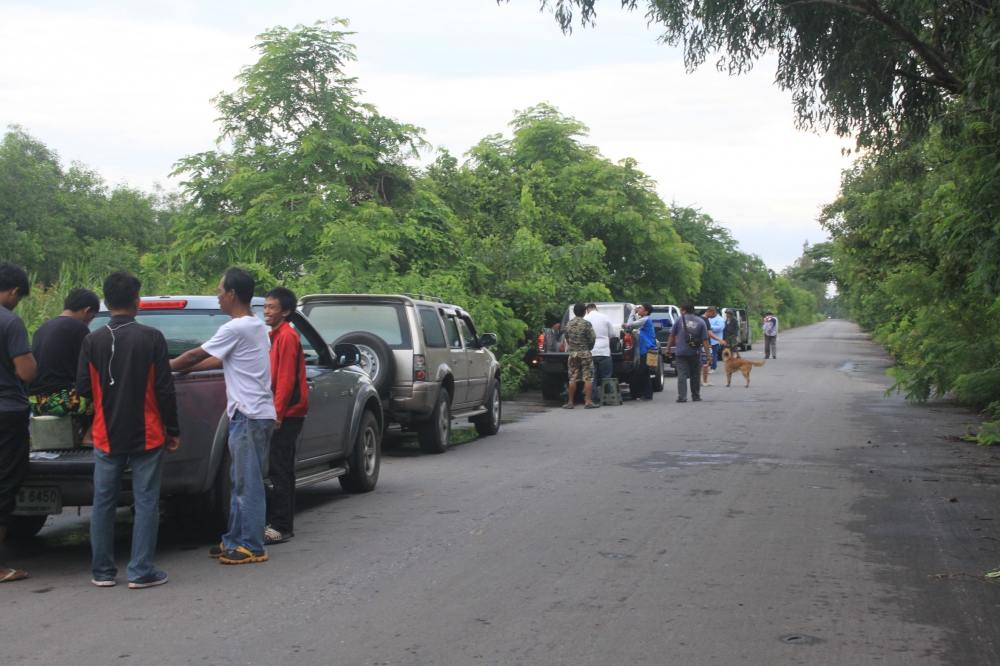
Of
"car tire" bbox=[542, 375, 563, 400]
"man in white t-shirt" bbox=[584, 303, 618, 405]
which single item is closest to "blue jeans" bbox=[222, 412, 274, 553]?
"man in white t-shirt" bbox=[584, 303, 618, 405]

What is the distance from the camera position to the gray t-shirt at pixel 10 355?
271 inches

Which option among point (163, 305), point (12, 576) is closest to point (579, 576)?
point (12, 576)

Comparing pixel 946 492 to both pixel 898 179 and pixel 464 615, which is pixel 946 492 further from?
pixel 898 179

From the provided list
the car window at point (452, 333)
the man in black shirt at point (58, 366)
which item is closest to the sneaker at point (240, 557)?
the man in black shirt at point (58, 366)

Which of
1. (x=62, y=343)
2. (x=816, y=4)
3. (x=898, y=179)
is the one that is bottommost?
(x=62, y=343)

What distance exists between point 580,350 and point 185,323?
13.0m

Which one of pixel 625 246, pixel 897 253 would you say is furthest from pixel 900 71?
Result: pixel 625 246

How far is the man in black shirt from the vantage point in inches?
287

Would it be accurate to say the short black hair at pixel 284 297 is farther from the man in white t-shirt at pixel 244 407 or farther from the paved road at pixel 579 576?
the paved road at pixel 579 576

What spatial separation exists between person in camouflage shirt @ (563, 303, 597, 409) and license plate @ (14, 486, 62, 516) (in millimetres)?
14089

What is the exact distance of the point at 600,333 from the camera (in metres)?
21.8

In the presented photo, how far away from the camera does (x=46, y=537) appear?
866 centimetres

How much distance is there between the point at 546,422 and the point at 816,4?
26.6 ft

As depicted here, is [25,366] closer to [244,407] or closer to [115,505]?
[115,505]
